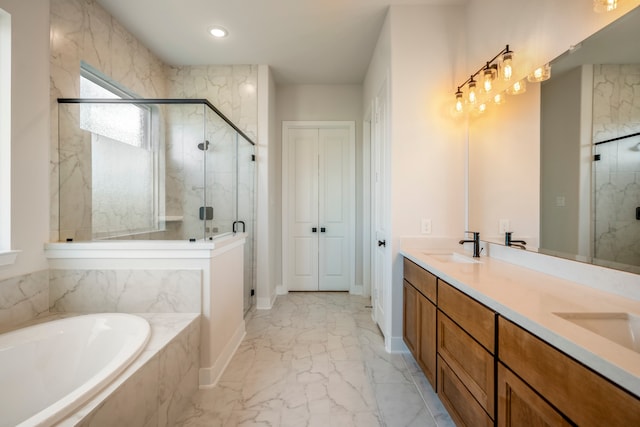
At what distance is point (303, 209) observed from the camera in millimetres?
3945

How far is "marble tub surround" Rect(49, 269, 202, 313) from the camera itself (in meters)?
1.84

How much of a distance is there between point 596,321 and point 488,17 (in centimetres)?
212

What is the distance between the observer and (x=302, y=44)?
114 inches

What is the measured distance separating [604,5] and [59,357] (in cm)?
299

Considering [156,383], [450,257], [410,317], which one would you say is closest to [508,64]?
[450,257]

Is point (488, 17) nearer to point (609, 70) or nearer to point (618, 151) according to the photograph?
point (609, 70)

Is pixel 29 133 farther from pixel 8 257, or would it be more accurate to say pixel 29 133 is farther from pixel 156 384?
pixel 156 384

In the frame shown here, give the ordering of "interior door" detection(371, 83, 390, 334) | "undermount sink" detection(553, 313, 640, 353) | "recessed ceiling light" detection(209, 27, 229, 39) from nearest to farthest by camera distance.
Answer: "undermount sink" detection(553, 313, 640, 353) < "interior door" detection(371, 83, 390, 334) < "recessed ceiling light" detection(209, 27, 229, 39)

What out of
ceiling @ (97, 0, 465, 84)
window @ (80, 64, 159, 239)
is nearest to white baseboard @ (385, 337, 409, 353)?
window @ (80, 64, 159, 239)

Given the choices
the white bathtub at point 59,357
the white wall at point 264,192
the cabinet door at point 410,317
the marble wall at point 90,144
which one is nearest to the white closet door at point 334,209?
the white wall at point 264,192

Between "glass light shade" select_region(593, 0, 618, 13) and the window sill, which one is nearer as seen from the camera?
"glass light shade" select_region(593, 0, 618, 13)

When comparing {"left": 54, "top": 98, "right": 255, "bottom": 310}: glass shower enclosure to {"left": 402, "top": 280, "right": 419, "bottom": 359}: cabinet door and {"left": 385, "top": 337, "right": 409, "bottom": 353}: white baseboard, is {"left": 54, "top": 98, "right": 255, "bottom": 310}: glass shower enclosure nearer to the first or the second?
{"left": 402, "top": 280, "right": 419, "bottom": 359}: cabinet door

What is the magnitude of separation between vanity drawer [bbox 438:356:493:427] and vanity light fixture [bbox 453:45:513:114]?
1799 millimetres

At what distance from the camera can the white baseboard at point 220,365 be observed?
188 centimetres
